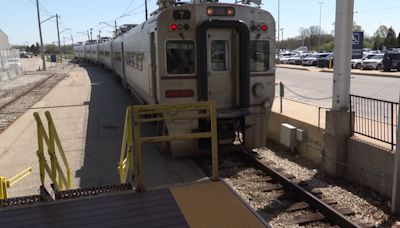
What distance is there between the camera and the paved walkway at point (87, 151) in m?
7.94

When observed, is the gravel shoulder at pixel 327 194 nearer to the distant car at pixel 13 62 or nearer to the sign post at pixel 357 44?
the sign post at pixel 357 44

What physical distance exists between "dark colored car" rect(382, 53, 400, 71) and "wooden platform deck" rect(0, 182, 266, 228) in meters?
29.2

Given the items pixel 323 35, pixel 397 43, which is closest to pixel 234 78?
pixel 397 43

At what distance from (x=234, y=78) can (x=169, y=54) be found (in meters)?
1.54

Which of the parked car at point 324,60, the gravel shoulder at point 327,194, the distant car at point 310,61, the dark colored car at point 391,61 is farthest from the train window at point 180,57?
the distant car at point 310,61

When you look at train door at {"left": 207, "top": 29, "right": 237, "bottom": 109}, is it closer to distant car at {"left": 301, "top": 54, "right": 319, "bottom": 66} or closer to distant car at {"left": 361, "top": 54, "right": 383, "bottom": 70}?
distant car at {"left": 361, "top": 54, "right": 383, "bottom": 70}

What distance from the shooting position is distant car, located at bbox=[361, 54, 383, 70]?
34.2 m

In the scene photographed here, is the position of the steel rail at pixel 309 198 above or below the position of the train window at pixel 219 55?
below

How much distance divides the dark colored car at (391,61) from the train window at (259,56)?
25.0 meters

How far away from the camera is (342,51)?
7.72 m

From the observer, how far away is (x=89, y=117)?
49.1 feet

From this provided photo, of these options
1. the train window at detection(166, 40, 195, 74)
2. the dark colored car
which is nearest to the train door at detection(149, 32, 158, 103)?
the train window at detection(166, 40, 195, 74)

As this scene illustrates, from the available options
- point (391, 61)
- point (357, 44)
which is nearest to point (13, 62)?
point (391, 61)

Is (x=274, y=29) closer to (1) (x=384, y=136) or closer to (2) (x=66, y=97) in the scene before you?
(1) (x=384, y=136)
